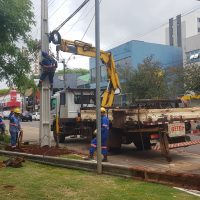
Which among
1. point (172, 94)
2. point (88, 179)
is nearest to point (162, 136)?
point (88, 179)

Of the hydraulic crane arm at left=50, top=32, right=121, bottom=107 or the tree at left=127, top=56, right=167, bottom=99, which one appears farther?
the tree at left=127, top=56, right=167, bottom=99

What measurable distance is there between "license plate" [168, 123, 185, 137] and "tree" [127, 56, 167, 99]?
1068 inches

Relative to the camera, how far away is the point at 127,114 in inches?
518

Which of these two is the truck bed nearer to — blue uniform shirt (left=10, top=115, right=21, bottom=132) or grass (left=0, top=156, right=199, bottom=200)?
grass (left=0, top=156, right=199, bottom=200)

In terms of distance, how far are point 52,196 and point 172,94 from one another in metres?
35.9

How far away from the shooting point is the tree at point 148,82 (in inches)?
1586

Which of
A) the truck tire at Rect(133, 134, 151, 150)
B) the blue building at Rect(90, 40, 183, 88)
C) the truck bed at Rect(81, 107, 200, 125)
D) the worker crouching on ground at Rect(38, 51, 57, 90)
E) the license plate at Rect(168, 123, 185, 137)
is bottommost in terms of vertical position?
the truck tire at Rect(133, 134, 151, 150)

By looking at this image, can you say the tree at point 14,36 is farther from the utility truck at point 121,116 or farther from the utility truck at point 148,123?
the utility truck at point 148,123

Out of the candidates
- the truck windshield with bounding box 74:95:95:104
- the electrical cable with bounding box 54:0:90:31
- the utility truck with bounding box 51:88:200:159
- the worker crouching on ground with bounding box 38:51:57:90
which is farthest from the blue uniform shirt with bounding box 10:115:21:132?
the truck windshield with bounding box 74:95:95:104

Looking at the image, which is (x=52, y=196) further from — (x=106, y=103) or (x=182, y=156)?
(x=106, y=103)

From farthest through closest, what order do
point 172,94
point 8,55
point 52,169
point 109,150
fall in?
1. point 172,94
2. point 8,55
3. point 109,150
4. point 52,169

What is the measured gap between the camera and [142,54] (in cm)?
5303

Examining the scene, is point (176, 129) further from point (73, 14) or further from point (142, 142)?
point (73, 14)

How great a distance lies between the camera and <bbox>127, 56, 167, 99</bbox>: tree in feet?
132
